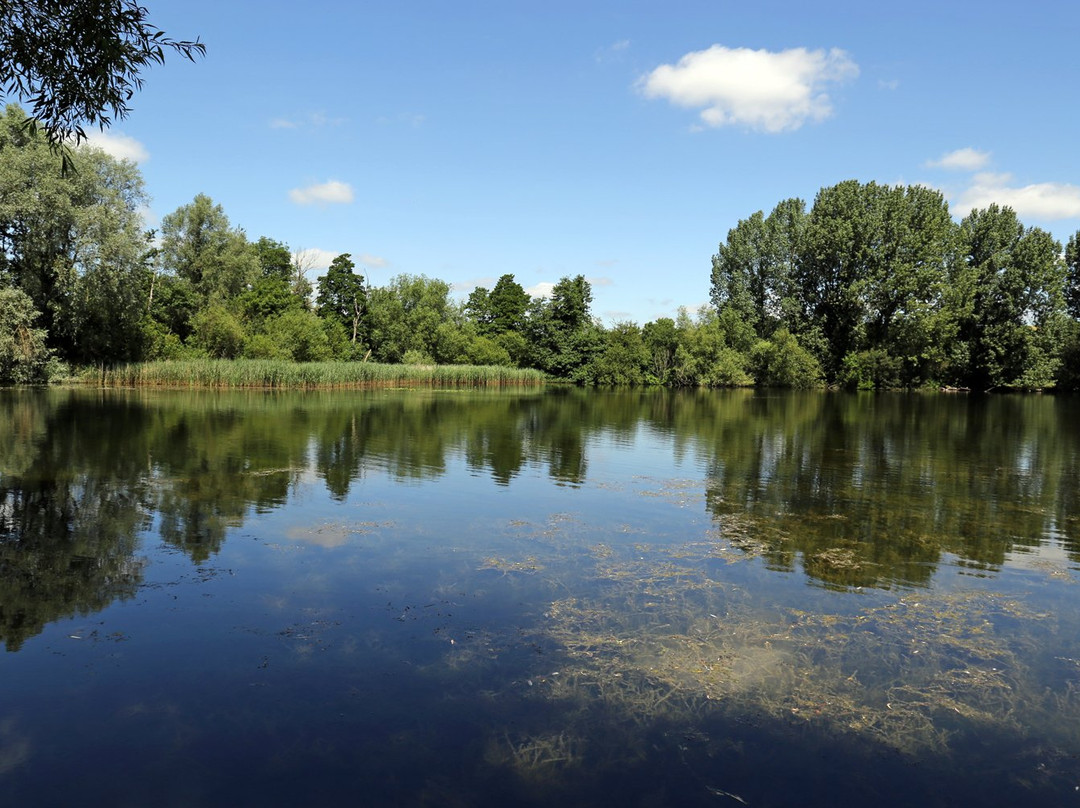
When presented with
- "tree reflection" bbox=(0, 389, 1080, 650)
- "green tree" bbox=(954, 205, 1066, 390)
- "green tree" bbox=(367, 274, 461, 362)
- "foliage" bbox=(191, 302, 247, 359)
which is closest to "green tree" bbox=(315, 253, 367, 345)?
"green tree" bbox=(367, 274, 461, 362)

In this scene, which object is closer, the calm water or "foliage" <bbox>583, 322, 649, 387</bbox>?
the calm water

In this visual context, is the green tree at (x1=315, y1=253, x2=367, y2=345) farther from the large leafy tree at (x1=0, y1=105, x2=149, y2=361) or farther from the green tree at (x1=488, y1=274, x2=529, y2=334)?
the large leafy tree at (x1=0, y1=105, x2=149, y2=361)

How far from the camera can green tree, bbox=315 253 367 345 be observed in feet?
301

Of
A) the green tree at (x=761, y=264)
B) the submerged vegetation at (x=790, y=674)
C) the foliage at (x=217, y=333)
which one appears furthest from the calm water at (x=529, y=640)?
the green tree at (x=761, y=264)

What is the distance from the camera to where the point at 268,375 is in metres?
54.7

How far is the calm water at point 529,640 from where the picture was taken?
4.91m

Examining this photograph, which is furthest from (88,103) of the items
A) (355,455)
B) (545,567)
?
(355,455)

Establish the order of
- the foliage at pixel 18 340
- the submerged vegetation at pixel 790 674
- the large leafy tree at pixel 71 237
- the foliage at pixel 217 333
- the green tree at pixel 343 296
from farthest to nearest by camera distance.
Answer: the green tree at pixel 343 296 → the foliage at pixel 217 333 → the large leafy tree at pixel 71 237 → the foliage at pixel 18 340 → the submerged vegetation at pixel 790 674

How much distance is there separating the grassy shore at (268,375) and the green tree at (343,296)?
29039mm

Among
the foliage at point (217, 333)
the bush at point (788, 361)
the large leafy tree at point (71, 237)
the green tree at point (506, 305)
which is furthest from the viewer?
the green tree at point (506, 305)

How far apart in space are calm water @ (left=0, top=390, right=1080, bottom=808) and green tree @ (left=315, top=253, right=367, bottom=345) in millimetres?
77896

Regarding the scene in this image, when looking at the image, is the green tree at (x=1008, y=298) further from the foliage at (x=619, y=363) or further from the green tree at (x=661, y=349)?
the foliage at (x=619, y=363)

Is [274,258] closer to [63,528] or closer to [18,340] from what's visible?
[18,340]

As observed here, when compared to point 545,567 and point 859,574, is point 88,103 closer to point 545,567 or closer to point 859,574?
point 545,567
